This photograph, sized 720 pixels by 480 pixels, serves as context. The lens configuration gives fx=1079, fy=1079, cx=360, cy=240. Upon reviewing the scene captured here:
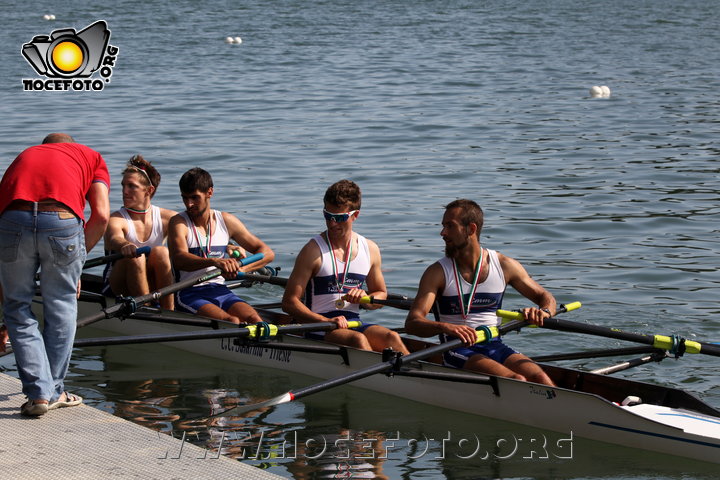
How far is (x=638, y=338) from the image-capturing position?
7484 mm

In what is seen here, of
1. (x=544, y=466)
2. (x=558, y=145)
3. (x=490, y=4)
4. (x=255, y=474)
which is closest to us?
(x=255, y=474)

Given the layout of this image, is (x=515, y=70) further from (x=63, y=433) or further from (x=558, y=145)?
(x=63, y=433)

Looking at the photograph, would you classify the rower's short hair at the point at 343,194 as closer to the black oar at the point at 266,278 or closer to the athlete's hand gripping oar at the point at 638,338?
Result: the athlete's hand gripping oar at the point at 638,338

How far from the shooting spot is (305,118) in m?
21.7

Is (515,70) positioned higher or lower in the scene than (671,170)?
higher

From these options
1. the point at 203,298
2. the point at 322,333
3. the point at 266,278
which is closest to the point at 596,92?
the point at 266,278

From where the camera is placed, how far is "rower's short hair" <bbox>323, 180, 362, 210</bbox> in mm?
7840

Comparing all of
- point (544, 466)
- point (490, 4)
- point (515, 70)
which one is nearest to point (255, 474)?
point (544, 466)

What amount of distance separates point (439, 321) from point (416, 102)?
16359 millimetres

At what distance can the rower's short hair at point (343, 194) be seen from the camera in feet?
25.7

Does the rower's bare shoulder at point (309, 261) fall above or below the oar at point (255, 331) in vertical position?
above

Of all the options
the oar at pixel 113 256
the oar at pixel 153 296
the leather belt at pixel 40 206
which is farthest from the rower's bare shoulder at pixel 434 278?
the oar at pixel 113 256

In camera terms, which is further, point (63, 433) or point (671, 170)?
point (671, 170)

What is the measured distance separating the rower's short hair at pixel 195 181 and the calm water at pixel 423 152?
1.59 m
